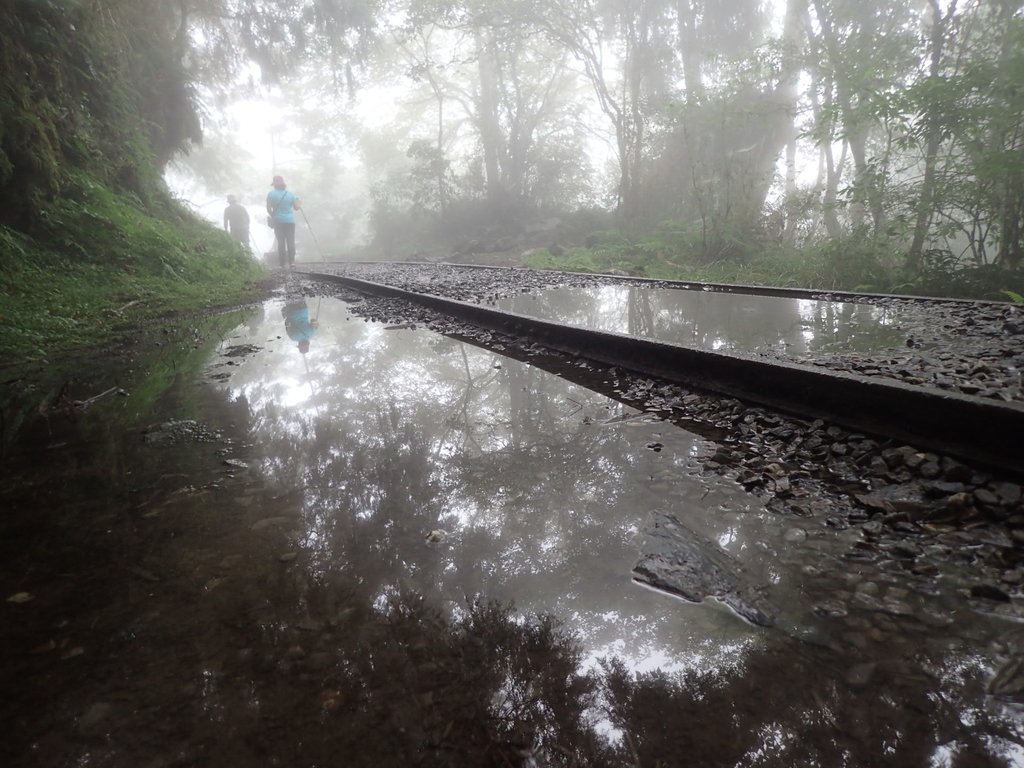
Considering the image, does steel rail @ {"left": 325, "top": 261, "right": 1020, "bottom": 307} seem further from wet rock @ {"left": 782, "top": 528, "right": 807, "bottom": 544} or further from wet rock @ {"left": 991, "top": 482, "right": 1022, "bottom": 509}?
wet rock @ {"left": 782, "top": 528, "right": 807, "bottom": 544}

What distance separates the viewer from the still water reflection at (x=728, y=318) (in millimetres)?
3869

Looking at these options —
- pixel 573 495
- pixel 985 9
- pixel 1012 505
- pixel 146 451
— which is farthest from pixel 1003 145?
pixel 146 451

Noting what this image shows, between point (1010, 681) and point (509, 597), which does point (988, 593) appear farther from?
point (509, 597)

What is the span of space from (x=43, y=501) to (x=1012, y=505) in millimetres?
3336

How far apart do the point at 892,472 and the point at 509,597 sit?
1.50 m

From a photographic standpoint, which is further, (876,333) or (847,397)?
(876,333)

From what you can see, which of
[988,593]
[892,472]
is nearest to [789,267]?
[892,472]

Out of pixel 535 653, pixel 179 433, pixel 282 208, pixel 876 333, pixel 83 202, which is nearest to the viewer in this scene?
pixel 535 653

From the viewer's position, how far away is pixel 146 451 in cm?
237

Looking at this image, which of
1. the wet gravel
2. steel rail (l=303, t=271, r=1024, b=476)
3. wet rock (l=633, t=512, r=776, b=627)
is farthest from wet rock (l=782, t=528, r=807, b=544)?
steel rail (l=303, t=271, r=1024, b=476)

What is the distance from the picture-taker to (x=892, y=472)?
186cm

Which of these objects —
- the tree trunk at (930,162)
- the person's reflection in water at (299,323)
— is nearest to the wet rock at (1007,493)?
the person's reflection in water at (299,323)

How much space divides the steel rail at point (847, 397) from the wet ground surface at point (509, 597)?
134mm

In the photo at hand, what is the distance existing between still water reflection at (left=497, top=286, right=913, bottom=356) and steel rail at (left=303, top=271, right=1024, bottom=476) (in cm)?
52
